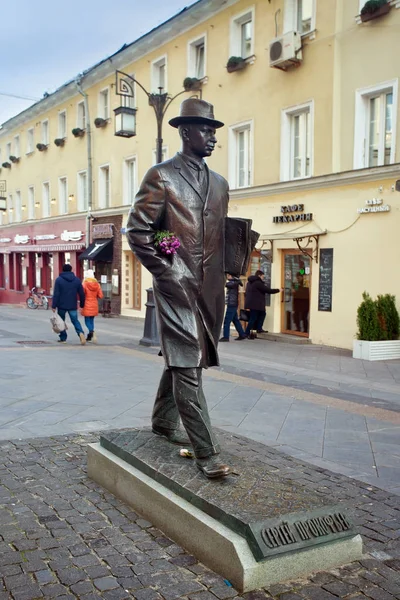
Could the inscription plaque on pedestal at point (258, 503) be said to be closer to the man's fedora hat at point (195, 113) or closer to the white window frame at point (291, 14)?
the man's fedora hat at point (195, 113)

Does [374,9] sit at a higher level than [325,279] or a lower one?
higher

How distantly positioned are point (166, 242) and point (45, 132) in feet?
92.0

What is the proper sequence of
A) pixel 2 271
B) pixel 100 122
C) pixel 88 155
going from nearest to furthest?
pixel 100 122
pixel 88 155
pixel 2 271

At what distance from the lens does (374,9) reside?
40.8 ft

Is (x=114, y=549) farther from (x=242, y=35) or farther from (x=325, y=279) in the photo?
(x=242, y=35)

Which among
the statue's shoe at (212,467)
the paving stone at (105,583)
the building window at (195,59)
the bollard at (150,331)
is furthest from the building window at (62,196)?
the paving stone at (105,583)

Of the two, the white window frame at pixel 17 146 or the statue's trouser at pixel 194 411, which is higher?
the white window frame at pixel 17 146

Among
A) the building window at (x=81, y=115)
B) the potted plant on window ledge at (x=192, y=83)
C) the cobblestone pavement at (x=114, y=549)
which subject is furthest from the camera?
the building window at (x=81, y=115)

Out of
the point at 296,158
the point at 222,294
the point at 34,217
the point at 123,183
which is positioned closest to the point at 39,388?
the point at 222,294

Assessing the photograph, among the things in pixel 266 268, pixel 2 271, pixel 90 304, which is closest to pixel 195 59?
pixel 266 268

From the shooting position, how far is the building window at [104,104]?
23641 millimetres

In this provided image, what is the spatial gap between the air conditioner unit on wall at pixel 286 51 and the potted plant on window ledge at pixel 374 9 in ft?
6.01

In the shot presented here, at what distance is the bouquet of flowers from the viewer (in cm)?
363

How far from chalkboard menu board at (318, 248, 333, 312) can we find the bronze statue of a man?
34.1ft
